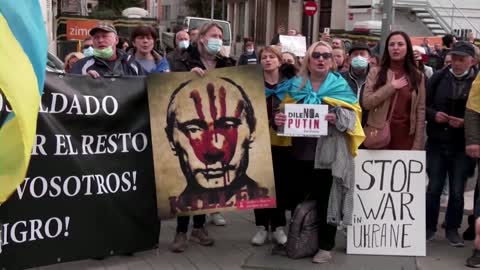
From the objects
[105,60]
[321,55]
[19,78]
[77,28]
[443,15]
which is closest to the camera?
[19,78]

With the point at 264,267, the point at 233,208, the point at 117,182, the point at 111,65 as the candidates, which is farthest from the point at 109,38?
the point at 264,267

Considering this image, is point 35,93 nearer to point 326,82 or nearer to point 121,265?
point 121,265

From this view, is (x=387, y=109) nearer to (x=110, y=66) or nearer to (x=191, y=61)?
(x=191, y=61)

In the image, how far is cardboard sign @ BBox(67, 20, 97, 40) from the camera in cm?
A: 2373

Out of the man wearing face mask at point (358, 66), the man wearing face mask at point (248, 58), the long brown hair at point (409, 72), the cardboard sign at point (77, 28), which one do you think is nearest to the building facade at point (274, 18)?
the cardboard sign at point (77, 28)

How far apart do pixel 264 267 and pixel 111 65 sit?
1941mm

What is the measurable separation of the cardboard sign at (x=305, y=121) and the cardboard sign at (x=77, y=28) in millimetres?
19362

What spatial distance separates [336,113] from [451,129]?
3.99 ft

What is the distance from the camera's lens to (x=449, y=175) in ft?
19.7

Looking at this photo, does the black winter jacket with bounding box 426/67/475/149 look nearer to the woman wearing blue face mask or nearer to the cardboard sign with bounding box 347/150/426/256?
the cardboard sign with bounding box 347/150/426/256

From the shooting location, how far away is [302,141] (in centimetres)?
547

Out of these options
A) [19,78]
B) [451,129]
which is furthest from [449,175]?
[19,78]

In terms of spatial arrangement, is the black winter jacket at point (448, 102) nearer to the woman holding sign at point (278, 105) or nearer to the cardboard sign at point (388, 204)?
the cardboard sign at point (388, 204)

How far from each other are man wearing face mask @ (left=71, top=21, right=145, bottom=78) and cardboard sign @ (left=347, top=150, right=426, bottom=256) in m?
1.98
